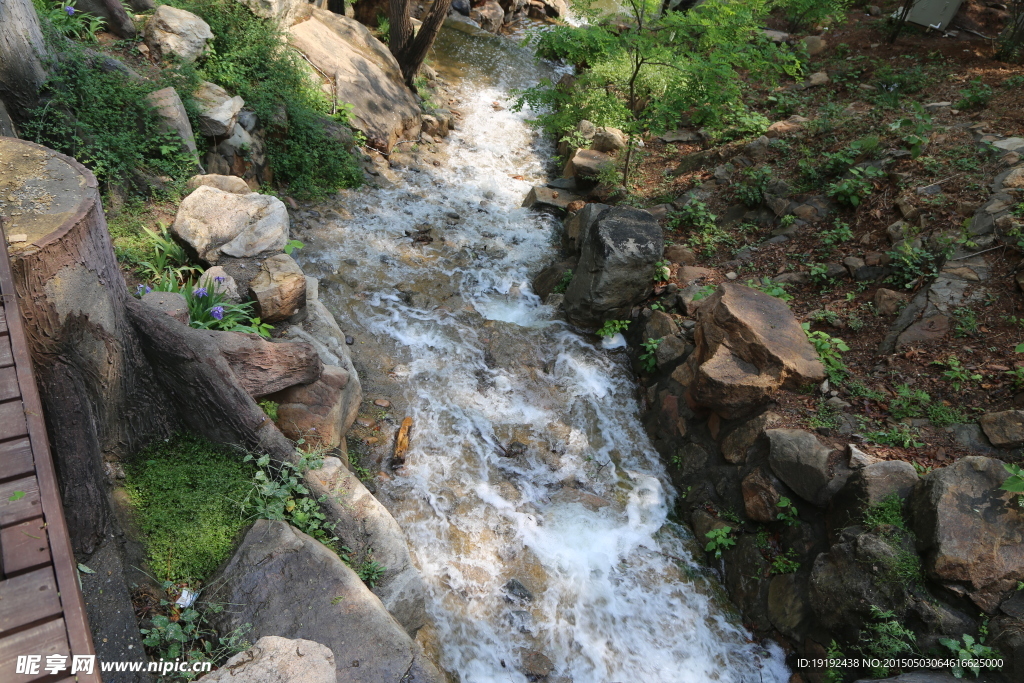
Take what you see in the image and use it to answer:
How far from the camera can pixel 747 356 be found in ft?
16.8

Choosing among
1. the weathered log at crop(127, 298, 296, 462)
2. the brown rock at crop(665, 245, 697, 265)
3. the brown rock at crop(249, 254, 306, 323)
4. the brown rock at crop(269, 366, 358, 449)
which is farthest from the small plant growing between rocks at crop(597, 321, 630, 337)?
the weathered log at crop(127, 298, 296, 462)

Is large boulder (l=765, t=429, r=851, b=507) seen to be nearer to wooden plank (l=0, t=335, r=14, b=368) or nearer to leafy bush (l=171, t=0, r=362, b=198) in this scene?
wooden plank (l=0, t=335, r=14, b=368)

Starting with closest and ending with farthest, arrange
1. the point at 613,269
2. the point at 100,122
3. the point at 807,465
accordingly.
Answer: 1. the point at 807,465
2. the point at 100,122
3. the point at 613,269

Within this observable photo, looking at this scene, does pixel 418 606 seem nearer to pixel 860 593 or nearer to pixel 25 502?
pixel 25 502

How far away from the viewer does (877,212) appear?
6512 mm

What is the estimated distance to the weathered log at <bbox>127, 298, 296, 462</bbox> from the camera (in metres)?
3.46

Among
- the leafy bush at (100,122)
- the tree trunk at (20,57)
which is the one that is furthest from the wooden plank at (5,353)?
the tree trunk at (20,57)

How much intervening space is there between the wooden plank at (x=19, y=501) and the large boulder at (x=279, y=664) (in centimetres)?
109

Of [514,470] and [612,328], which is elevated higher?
[612,328]

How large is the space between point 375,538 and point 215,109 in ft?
19.1

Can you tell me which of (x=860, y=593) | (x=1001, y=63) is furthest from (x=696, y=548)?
(x=1001, y=63)

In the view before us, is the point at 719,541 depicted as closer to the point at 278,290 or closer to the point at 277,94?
the point at 278,290

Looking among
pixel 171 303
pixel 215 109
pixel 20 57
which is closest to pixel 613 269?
pixel 171 303

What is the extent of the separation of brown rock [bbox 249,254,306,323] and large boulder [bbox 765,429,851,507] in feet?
14.2
